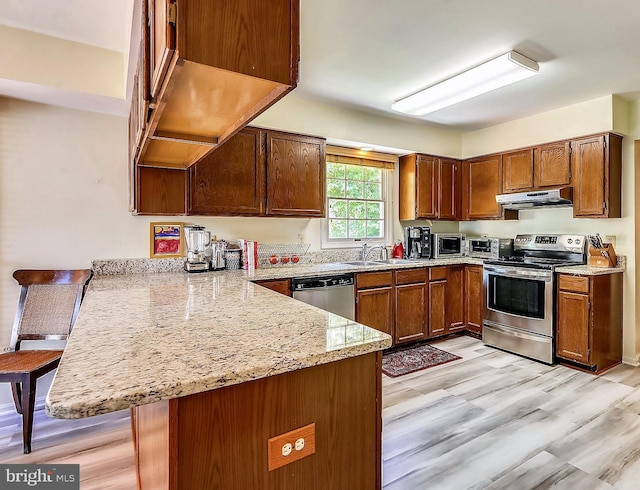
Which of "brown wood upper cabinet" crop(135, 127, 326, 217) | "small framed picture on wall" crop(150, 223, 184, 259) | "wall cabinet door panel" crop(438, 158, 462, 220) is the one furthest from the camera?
"wall cabinet door panel" crop(438, 158, 462, 220)

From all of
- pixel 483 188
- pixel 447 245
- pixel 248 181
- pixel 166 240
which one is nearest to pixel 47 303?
pixel 166 240

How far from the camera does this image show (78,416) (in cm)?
68

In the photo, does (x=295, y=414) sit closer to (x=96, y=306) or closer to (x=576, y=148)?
(x=96, y=306)

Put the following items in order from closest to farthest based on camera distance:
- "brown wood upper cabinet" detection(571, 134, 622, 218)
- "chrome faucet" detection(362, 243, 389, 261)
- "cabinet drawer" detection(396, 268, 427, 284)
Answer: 1. "brown wood upper cabinet" detection(571, 134, 622, 218)
2. "cabinet drawer" detection(396, 268, 427, 284)
3. "chrome faucet" detection(362, 243, 389, 261)

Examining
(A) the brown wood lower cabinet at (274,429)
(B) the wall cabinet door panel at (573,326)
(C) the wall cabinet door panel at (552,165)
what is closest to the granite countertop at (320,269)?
(B) the wall cabinet door panel at (573,326)

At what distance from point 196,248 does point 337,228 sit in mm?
1667

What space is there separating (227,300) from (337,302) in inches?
65.0

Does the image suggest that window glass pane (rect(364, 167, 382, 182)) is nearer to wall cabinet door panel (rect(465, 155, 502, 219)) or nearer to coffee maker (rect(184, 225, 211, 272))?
wall cabinet door panel (rect(465, 155, 502, 219))

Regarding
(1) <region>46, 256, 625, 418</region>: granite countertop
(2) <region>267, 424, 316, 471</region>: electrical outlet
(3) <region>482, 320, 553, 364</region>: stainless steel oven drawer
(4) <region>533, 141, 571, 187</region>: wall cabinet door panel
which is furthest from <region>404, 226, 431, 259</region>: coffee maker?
(2) <region>267, 424, 316, 471</region>: electrical outlet

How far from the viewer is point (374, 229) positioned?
14.6ft

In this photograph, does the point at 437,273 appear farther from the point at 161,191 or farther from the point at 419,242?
the point at 161,191

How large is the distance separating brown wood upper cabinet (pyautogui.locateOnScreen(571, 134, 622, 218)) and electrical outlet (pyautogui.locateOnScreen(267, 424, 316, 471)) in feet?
12.3

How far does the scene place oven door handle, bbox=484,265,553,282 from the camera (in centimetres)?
347

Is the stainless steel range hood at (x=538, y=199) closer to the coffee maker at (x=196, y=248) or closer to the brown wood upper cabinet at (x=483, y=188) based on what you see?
the brown wood upper cabinet at (x=483, y=188)
